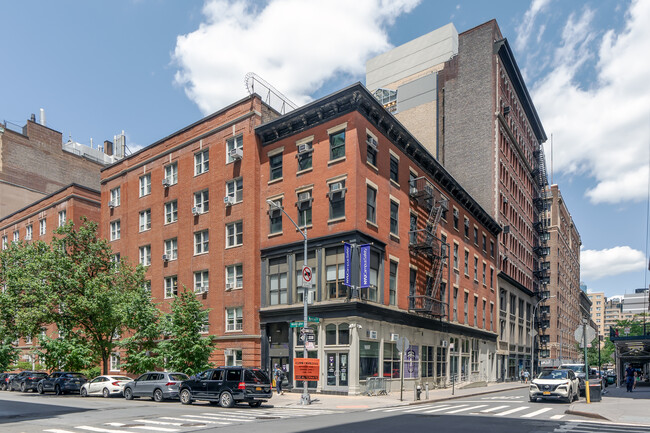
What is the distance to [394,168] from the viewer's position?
38000 mm

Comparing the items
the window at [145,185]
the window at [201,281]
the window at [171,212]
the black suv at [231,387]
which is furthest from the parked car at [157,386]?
the window at [145,185]

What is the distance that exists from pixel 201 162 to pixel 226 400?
21.5 metres

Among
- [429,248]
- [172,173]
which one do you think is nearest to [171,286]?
[172,173]

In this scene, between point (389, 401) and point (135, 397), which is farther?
point (135, 397)

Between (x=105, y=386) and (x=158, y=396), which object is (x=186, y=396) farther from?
(x=105, y=386)

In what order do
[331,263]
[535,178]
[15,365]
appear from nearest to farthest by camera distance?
[331,263], [15,365], [535,178]

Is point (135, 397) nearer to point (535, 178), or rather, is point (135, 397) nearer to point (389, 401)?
point (389, 401)

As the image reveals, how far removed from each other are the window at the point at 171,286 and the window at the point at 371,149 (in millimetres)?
18382

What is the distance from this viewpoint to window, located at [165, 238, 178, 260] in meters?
43.1

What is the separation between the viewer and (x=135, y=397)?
1228 inches

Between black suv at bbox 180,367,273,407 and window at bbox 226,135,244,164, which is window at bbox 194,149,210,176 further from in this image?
black suv at bbox 180,367,273,407

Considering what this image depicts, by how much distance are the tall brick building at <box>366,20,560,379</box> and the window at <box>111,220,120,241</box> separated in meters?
35.3

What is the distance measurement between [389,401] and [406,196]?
611 inches

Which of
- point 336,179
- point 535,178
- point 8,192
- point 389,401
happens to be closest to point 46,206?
point 8,192
